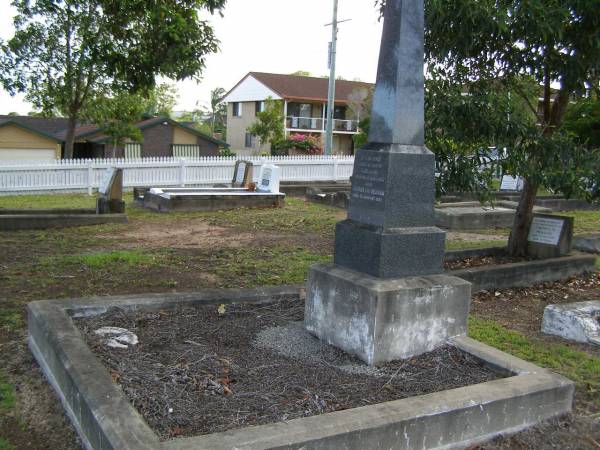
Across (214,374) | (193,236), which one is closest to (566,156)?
(214,374)

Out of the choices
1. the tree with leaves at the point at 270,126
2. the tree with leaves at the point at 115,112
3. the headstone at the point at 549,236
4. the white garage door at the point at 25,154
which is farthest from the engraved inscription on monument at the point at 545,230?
the tree with leaves at the point at 270,126

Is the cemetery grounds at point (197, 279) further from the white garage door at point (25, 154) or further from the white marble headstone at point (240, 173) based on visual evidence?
the white garage door at point (25, 154)

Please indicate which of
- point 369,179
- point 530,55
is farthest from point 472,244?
point 369,179

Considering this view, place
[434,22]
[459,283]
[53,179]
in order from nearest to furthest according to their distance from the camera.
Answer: [459,283]
[434,22]
[53,179]

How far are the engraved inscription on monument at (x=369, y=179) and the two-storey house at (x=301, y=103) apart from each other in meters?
39.8

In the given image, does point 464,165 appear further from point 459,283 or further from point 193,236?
point 193,236

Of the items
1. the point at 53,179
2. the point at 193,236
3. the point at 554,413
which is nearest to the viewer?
the point at 554,413

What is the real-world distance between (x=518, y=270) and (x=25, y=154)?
2878 centimetres

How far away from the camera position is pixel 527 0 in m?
6.70

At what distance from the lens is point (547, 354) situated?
18.1ft

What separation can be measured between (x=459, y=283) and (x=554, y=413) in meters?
1.19

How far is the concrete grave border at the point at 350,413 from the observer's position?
3191mm

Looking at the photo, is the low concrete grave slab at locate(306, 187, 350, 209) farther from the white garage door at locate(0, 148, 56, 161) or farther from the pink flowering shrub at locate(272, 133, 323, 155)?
the pink flowering shrub at locate(272, 133, 323, 155)

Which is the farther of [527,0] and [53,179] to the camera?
[53,179]
